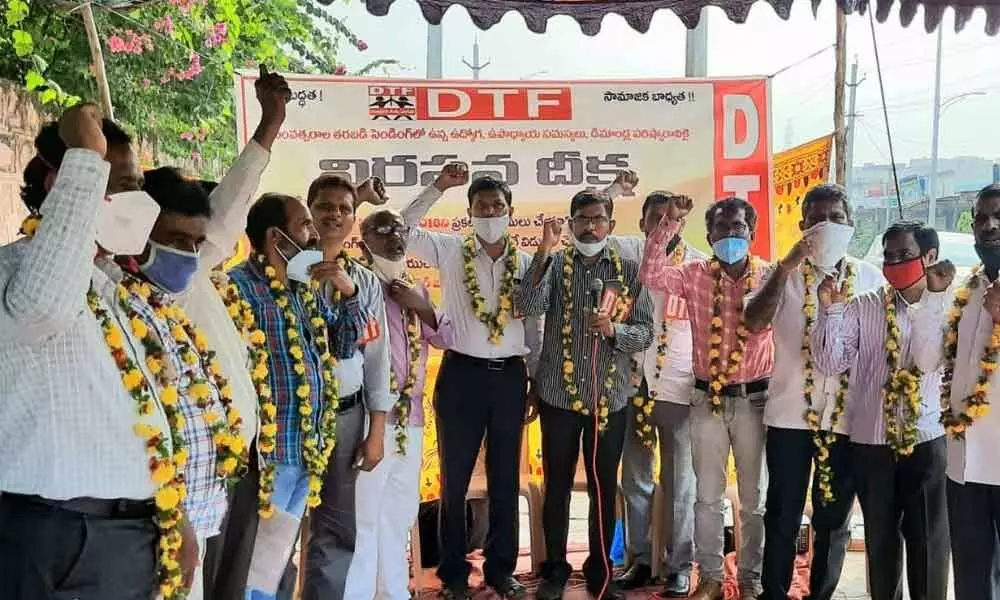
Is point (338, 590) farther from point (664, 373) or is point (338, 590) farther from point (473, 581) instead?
point (664, 373)

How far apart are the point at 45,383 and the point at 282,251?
121cm

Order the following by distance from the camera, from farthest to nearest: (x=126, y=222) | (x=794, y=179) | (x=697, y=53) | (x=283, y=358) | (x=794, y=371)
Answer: (x=697, y=53) → (x=794, y=179) → (x=794, y=371) → (x=283, y=358) → (x=126, y=222)

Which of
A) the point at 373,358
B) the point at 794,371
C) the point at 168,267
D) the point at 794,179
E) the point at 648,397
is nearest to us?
Answer: the point at 168,267

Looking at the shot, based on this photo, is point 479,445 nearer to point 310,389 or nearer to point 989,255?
point 310,389

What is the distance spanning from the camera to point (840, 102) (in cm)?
496

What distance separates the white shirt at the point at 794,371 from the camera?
11.2 ft

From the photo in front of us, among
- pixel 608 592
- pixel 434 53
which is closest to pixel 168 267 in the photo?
pixel 608 592

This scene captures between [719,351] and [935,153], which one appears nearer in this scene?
[719,351]

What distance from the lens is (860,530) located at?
16.6 ft

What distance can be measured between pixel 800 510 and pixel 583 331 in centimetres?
114

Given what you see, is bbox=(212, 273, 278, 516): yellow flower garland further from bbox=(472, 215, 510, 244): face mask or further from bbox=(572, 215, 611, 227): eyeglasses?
bbox=(572, 215, 611, 227): eyeglasses

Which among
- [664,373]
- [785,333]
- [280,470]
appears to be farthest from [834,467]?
[280,470]

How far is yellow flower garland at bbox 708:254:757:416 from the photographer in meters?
3.60

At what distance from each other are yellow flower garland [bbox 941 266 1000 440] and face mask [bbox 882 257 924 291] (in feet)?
0.56
